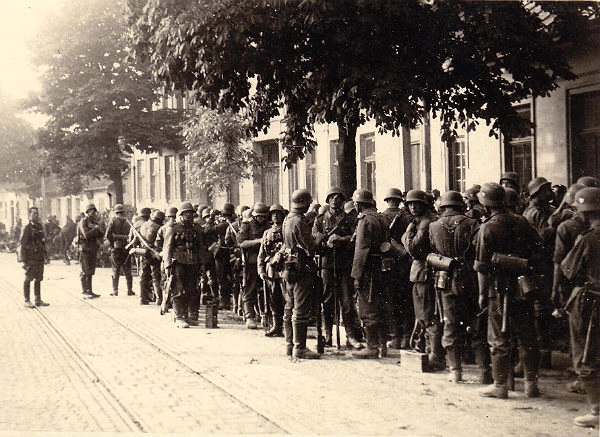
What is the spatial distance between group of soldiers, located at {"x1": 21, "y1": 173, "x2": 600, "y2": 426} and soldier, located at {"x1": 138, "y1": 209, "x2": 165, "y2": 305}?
203cm

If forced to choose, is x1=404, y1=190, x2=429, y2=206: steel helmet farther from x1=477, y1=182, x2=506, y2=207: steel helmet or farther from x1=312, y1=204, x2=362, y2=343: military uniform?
x1=312, y1=204, x2=362, y2=343: military uniform

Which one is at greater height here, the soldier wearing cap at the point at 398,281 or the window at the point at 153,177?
the window at the point at 153,177

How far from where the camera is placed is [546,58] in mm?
12234

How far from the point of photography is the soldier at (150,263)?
1593 centimetres

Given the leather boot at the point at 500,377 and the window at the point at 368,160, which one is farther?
the window at the point at 368,160

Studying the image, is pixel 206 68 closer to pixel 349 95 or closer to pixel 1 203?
pixel 349 95

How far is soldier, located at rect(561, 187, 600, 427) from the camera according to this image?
647 centimetres

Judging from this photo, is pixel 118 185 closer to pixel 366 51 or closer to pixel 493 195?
pixel 366 51

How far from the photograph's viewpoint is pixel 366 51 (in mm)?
11758

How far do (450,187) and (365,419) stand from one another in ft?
38.5

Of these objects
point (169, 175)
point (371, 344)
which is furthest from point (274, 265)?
point (169, 175)

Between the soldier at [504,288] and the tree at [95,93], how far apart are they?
25260 mm

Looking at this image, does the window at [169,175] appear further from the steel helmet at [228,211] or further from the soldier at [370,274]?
the soldier at [370,274]

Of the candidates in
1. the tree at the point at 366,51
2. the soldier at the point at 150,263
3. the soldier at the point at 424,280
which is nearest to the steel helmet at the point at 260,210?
the tree at the point at 366,51
